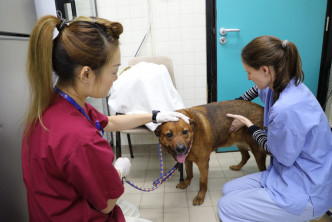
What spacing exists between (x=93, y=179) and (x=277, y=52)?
1259 mm

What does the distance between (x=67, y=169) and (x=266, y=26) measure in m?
2.59

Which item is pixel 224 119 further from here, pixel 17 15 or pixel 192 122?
pixel 17 15

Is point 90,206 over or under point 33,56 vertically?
under

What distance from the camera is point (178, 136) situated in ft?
5.74

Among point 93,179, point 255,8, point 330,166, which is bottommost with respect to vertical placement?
point 330,166

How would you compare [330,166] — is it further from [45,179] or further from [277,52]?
[45,179]

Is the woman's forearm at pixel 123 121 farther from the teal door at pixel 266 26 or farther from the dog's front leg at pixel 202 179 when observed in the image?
the teal door at pixel 266 26

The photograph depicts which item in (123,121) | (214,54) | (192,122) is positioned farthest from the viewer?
(214,54)

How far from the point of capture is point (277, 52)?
4.55ft

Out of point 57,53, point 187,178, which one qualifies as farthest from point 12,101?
point 187,178

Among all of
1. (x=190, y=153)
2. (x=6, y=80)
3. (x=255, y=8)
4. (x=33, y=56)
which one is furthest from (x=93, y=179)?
(x=255, y=8)

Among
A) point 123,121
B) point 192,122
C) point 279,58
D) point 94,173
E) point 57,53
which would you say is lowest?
point 192,122

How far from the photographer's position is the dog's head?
1.73m

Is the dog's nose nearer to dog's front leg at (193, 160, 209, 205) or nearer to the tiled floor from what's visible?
dog's front leg at (193, 160, 209, 205)
